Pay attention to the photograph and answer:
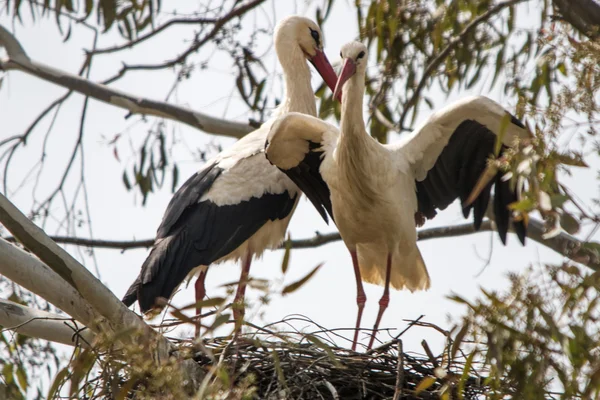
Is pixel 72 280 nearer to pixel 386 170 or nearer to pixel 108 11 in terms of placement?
pixel 386 170

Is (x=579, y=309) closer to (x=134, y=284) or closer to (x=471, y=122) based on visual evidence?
(x=471, y=122)

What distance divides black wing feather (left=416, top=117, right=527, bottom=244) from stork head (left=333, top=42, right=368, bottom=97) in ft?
1.39

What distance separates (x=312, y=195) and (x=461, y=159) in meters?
0.62

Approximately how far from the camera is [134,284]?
389 cm

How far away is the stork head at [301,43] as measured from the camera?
4.83 m

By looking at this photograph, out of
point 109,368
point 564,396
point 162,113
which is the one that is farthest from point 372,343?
point 162,113

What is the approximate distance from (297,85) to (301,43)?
23 cm

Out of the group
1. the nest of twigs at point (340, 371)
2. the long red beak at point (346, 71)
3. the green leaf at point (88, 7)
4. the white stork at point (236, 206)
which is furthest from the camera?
the green leaf at point (88, 7)

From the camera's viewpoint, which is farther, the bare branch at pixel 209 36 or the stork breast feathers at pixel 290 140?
the bare branch at pixel 209 36

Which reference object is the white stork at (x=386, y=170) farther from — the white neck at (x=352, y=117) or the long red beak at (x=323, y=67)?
the long red beak at (x=323, y=67)

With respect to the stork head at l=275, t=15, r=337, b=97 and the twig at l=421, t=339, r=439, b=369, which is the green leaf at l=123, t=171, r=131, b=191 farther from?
the twig at l=421, t=339, r=439, b=369

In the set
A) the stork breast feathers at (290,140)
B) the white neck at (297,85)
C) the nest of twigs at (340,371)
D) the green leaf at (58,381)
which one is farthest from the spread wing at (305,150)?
the green leaf at (58,381)

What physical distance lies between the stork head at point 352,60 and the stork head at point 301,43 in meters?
1.07

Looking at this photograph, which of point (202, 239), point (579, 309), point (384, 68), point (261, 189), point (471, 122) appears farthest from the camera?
point (384, 68)
